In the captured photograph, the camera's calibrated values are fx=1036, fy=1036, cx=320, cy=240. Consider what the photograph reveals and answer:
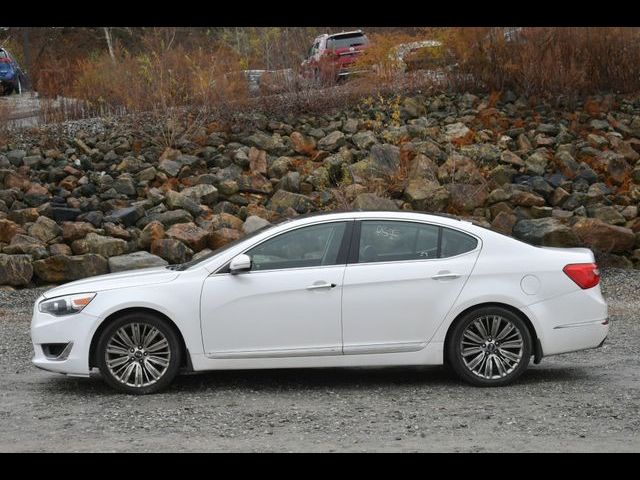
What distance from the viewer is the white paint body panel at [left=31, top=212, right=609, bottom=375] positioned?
857 cm

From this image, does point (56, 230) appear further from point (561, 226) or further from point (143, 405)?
point (143, 405)

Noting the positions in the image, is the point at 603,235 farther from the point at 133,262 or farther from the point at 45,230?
the point at 45,230

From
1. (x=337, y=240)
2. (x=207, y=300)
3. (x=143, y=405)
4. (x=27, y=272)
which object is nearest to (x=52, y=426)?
(x=143, y=405)

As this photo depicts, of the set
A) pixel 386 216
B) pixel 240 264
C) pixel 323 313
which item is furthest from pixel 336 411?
pixel 386 216

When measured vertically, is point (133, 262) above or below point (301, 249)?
below

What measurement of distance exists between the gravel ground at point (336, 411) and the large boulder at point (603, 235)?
658 cm

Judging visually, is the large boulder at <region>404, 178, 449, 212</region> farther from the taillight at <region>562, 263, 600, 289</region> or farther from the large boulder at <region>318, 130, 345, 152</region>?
the taillight at <region>562, 263, 600, 289</region>

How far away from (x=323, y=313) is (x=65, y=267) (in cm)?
789

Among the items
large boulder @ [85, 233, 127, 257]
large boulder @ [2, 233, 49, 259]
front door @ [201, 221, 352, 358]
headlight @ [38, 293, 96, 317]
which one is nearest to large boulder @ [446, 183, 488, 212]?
large boulder @ [85, 233, 127, 257]

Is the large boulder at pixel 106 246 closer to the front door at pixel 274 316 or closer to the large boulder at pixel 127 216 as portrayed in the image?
the large boulder at pixel 127 216

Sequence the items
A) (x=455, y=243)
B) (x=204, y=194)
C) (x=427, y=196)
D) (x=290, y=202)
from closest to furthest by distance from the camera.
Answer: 1. (x=455, y=243)
2. (x=427, y=196)
3. (x=290, y=202)
4. (x=204, y=194)

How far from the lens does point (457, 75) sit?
992 inches

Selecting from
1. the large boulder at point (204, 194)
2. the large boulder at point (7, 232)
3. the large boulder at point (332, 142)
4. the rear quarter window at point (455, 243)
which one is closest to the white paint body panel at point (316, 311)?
the rear quarter window at point (455, 243)

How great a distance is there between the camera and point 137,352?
28.0 feet
